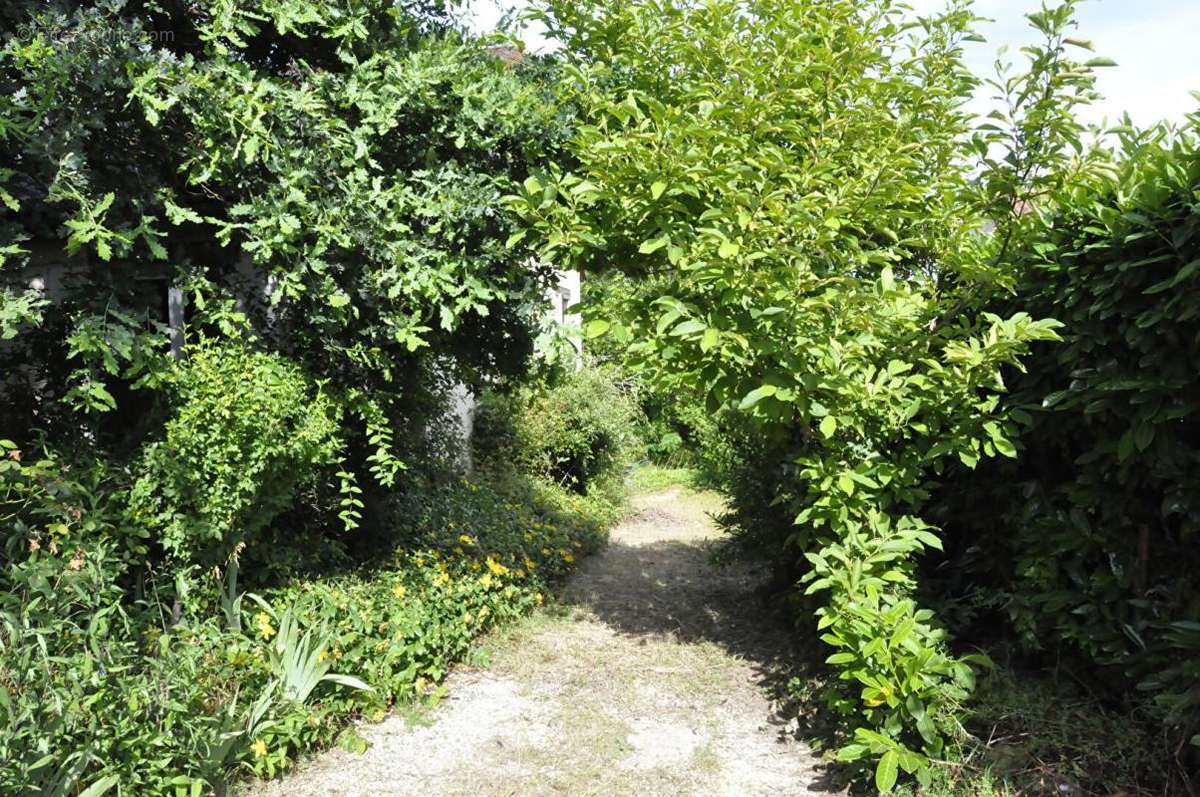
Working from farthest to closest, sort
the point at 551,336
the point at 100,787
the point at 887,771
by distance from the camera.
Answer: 1. the point at 551,336
2. the point at 887,771
3. the point at 100,787

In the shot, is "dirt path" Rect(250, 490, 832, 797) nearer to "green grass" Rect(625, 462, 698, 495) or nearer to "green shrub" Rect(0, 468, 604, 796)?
"green shrub" Rect(0, 468, 604, 796)

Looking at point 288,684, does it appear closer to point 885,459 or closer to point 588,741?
point 588,741

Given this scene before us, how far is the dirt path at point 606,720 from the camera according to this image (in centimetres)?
370

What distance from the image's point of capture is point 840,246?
14.5 feet

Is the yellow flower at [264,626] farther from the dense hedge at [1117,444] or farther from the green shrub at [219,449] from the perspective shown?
the dense hedge at [1117,444]

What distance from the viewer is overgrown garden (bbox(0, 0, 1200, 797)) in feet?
10.7

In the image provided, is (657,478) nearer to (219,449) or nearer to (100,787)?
(219,449)

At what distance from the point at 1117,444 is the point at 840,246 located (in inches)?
67.4

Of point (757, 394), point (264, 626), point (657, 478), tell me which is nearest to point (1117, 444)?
point (757, 394)

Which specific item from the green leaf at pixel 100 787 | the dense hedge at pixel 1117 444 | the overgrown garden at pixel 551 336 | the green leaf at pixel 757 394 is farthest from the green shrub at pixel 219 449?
the dense hedge at pixel 1117 444

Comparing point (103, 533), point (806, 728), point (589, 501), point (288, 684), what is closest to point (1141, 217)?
point (806, 728)

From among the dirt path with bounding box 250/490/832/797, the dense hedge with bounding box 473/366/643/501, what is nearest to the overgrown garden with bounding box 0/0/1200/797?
the dirt path with bounding box 250/490/832/797

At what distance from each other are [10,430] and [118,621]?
3.84 ft

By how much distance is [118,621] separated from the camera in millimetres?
3744
